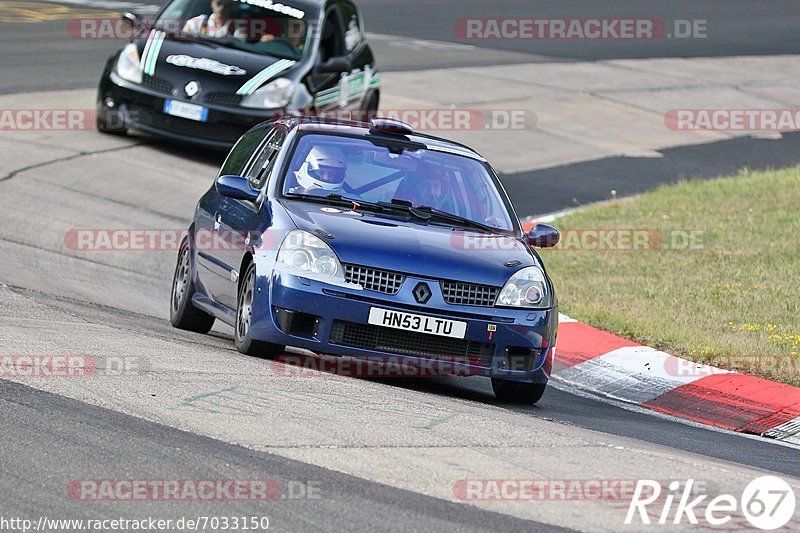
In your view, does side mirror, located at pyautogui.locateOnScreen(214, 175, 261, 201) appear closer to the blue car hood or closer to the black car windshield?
the blue car hood

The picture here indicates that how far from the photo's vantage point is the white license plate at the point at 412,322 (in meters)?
8.21

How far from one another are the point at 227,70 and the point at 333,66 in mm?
1276

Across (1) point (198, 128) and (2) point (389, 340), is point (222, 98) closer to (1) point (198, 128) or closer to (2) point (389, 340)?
(1) point (198, 128)

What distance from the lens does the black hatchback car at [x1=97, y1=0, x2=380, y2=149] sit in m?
16.1

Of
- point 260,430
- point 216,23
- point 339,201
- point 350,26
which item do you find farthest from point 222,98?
point 260,430

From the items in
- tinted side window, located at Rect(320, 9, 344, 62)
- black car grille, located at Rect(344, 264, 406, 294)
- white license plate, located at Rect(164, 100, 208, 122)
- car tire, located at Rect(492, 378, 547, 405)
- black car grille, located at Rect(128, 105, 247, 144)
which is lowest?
car tire, located at Rect(492, 378, 547, 405)

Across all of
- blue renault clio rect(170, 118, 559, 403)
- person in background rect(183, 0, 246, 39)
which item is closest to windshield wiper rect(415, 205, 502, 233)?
blue renault clio rect(170, 118, 559, 403)

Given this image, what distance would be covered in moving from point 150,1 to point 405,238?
70.8 ft

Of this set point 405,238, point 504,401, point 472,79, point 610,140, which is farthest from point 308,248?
point 472,79

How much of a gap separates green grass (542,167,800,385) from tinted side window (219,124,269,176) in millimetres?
2936

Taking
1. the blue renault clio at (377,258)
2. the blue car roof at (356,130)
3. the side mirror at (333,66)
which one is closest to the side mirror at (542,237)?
the blue renault clio at (377,258)

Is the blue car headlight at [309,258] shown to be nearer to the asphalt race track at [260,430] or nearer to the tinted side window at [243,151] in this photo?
the asphalt race track at [260,430]

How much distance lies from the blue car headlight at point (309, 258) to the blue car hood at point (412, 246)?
5 centimetres

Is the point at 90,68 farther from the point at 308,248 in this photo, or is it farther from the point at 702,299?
the point at 308,248
